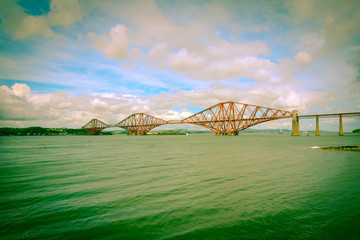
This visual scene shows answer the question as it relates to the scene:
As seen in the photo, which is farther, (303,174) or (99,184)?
(303,174)

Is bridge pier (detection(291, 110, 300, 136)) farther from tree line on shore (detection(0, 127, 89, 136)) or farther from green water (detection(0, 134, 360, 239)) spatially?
tree line on shore (detection(0, 127, 89, 136))

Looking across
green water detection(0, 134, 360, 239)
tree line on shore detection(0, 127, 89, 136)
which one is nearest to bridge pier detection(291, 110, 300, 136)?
green water detection(0, 134, 360, 239)

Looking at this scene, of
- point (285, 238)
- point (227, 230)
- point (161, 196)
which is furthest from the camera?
point (161, 196)

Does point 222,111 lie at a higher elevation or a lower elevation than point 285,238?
higher

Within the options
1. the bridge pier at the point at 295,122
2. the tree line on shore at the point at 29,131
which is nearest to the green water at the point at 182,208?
the bridge pier at the point at 295,122

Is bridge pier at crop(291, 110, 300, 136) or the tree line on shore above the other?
bridge pier at crop(291, 110, 300, 136)

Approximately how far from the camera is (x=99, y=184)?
25.5 ft

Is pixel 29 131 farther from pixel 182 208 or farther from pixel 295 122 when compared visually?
pixel 295 122

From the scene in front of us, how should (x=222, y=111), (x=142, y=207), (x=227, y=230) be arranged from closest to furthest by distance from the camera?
(x=227, y=230) < (x=142, y=207) < (x=222, y=111)

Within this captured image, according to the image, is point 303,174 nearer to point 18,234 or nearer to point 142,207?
point 142,207

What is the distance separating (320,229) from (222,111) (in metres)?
105

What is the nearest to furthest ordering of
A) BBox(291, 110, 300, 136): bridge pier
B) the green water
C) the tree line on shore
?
1. the green water
2. BBox(291, 110, 300, 136): bridge pier
3. the tree line on shore

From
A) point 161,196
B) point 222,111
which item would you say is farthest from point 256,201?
point 222,111

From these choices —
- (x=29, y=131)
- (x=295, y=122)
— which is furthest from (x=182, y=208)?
(x=29, y=131)
